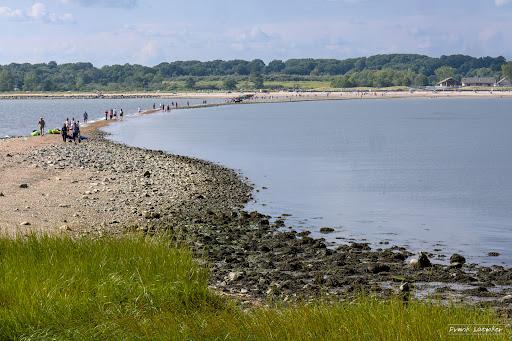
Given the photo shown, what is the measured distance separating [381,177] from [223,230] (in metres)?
26.8

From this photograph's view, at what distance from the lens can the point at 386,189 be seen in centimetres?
4522

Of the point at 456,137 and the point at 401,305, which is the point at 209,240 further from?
the point at 456,137

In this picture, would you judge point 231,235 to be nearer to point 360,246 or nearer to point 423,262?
point 360,246

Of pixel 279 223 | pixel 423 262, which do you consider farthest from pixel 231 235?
pixel 423 262

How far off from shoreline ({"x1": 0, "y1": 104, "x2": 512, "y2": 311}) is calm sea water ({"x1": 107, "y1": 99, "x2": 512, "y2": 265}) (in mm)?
2563

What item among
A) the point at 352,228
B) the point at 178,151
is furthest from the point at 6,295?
the point at 178,151

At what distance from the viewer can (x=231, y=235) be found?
26.4m

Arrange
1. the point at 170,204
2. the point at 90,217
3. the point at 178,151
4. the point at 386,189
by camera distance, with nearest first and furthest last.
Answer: the point at 90,217 < the point at 170,204 < the point at 386,189 < the point at 178,151

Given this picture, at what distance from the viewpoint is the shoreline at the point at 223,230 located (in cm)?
1905

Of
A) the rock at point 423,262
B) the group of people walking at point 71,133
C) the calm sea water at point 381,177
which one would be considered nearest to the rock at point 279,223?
the calm sea water at point 381,177

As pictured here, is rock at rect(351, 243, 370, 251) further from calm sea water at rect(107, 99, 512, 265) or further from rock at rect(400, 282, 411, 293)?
rock at rect(400, 282, 411, 293)

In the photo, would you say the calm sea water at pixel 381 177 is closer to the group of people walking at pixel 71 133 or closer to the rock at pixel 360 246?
the rock at pixel 360 246

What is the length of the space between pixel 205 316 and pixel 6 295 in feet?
10.6

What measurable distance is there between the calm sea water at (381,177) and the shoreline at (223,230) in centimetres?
256
